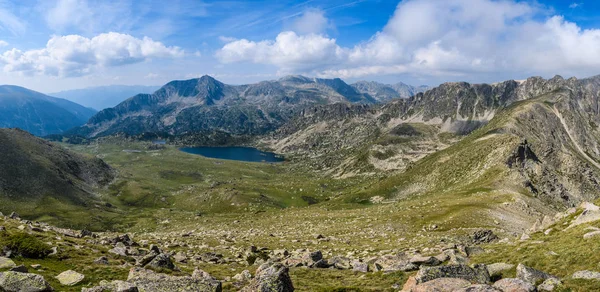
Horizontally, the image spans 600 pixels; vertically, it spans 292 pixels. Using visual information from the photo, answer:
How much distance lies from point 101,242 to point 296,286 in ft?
131

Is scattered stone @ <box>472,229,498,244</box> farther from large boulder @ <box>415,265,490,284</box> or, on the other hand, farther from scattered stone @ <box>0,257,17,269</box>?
scattered stone @ <box>0,257,17,269</box>

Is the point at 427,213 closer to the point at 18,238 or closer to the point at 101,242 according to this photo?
the point at 101,242

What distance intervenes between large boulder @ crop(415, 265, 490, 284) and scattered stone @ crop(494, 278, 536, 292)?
2741 millimetres

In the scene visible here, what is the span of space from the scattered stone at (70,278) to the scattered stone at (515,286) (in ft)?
111

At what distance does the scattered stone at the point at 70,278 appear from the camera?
2736 centimetres

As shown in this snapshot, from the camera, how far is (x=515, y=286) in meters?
21.1

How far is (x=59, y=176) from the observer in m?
182

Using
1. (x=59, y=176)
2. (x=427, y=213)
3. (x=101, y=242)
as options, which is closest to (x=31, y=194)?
(x=59, y=176)

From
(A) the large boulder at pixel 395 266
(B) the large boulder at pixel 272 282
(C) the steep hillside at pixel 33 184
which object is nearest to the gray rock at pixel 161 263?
(B) the large boulder at pixel 272 282

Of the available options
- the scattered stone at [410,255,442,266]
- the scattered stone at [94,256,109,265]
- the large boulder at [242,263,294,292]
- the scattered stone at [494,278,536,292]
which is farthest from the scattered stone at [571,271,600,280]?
the scattered stone at [94,256,109,265]

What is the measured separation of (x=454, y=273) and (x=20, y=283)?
31413mm

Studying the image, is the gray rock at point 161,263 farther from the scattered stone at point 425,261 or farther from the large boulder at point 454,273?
the scattered stone at point 425,261

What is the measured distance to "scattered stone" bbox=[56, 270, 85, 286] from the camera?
2736 centimetres

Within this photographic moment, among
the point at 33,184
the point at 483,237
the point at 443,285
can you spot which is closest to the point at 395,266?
the point at 443,285
